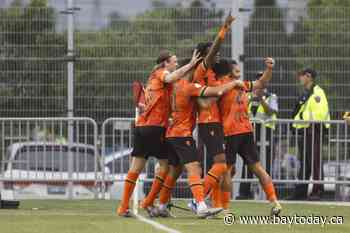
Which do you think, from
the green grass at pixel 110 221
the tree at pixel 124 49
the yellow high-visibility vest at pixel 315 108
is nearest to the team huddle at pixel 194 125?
the green grass at pixel 110 221

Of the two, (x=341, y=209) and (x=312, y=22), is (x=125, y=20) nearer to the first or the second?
(x=312, y=22)

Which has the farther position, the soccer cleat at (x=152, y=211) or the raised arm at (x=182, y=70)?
the soccer cleat at (x=152, y=211)

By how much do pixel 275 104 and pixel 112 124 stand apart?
269 cm

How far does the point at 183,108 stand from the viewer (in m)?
12.4

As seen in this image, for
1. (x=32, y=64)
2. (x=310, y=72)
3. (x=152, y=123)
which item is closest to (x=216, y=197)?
(x=152, y=123)

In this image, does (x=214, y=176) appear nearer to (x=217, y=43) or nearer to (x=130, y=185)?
(x=130, y=185)

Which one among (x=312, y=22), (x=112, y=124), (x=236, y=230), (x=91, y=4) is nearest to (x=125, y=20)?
(x=91, y=4)

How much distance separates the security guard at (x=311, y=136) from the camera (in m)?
17.5

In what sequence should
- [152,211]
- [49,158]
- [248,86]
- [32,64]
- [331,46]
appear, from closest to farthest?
[152,211], [248,86], [49,158], [331,46], [32,64]

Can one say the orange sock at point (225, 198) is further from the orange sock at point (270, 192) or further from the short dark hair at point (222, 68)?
the short dark hair at point (222, 68)

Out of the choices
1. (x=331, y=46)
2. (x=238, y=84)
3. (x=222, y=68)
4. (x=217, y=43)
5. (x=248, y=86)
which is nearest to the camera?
(x=217, y=43)

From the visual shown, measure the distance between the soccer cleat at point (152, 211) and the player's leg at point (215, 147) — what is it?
611 millimetres

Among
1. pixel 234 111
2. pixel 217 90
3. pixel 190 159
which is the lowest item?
pixel 190 159

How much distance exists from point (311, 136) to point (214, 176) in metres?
5.14
